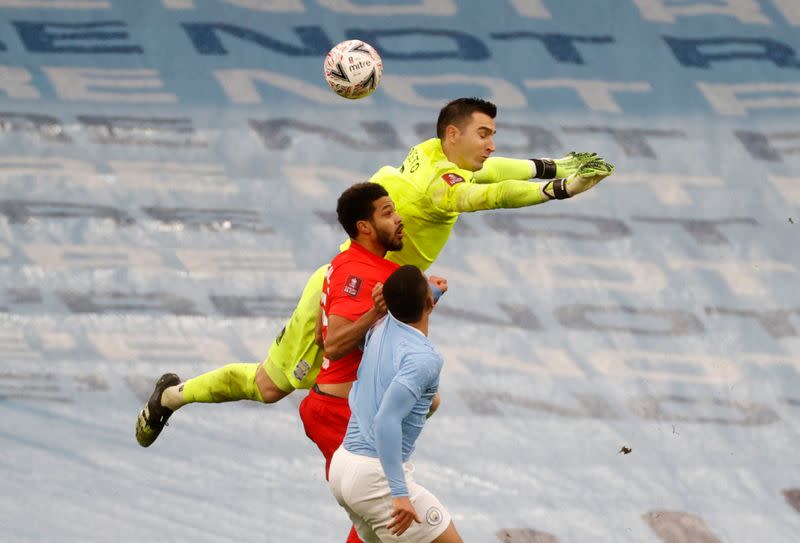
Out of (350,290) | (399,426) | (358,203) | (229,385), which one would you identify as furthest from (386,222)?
(229,385)

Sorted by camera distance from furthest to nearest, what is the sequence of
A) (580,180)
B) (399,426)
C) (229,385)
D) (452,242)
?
1. (452,242)
2. (229,385)
3. (580,180)
4. (399,426)

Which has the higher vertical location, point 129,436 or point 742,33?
point 742,33

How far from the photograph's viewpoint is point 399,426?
18.3ft

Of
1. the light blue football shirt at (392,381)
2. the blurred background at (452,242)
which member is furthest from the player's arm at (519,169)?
the blurred background at (452,242)

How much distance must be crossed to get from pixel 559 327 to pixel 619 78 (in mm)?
1784

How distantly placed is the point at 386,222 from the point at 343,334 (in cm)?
54

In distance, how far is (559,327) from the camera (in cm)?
934

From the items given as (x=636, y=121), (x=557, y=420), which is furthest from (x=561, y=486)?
(x=636, y=121)

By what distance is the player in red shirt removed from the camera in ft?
20.7

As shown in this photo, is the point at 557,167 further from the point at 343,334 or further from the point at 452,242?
the point at 452,242

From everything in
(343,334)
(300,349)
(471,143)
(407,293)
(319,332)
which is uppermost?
(407,293)

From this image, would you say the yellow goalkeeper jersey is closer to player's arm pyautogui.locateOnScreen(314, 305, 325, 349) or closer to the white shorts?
player's arm pyautogui.locateOnScreen(314, 305, 325, 349)

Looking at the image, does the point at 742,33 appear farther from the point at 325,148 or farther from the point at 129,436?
the point at 129,436

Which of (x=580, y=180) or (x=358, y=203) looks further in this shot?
(x=580, y=180)
